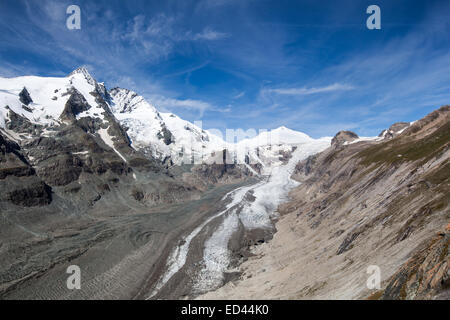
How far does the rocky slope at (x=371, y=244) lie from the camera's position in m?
16.9

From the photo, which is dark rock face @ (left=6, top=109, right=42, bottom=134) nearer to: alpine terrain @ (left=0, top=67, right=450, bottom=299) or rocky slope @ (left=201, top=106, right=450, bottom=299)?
alpine terrain @ (left=0, top=67, right=450, bottom=299)

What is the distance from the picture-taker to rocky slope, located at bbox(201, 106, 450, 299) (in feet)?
55.4

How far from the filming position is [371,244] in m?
29.8

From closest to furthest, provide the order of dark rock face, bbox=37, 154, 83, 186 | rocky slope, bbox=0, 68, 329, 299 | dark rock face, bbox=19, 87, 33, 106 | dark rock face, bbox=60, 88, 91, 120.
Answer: rocky slope, bbox=0, 68, 329, 299
dark rock face, bbox=37, 154, 83, 186
dark rock face, bbox=19, 87, 33, 106
dark rock face, bbox=60, 88, 91, 120

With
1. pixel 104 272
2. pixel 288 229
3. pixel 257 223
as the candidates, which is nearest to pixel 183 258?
pixel 104 272

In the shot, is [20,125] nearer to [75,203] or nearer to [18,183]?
[18,183]

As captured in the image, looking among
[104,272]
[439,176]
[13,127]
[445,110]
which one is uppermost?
[13,127]

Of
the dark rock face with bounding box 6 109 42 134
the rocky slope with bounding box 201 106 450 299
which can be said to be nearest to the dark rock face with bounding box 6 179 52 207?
the dark rock face with bounding box 6 109 42 134

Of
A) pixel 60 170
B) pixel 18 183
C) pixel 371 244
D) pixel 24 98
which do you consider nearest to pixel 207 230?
pixel 371 244

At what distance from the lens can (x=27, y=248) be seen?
192 feet

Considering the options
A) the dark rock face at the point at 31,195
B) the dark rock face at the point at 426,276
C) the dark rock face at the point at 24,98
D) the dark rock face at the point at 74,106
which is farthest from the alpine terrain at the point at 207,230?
the dark rock face at the point at 74,106

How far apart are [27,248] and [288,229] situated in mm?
61539

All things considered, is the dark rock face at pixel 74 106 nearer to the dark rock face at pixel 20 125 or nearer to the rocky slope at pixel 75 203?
the rocky slope at pixel 75 203

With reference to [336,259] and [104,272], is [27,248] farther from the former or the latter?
[336,259]
